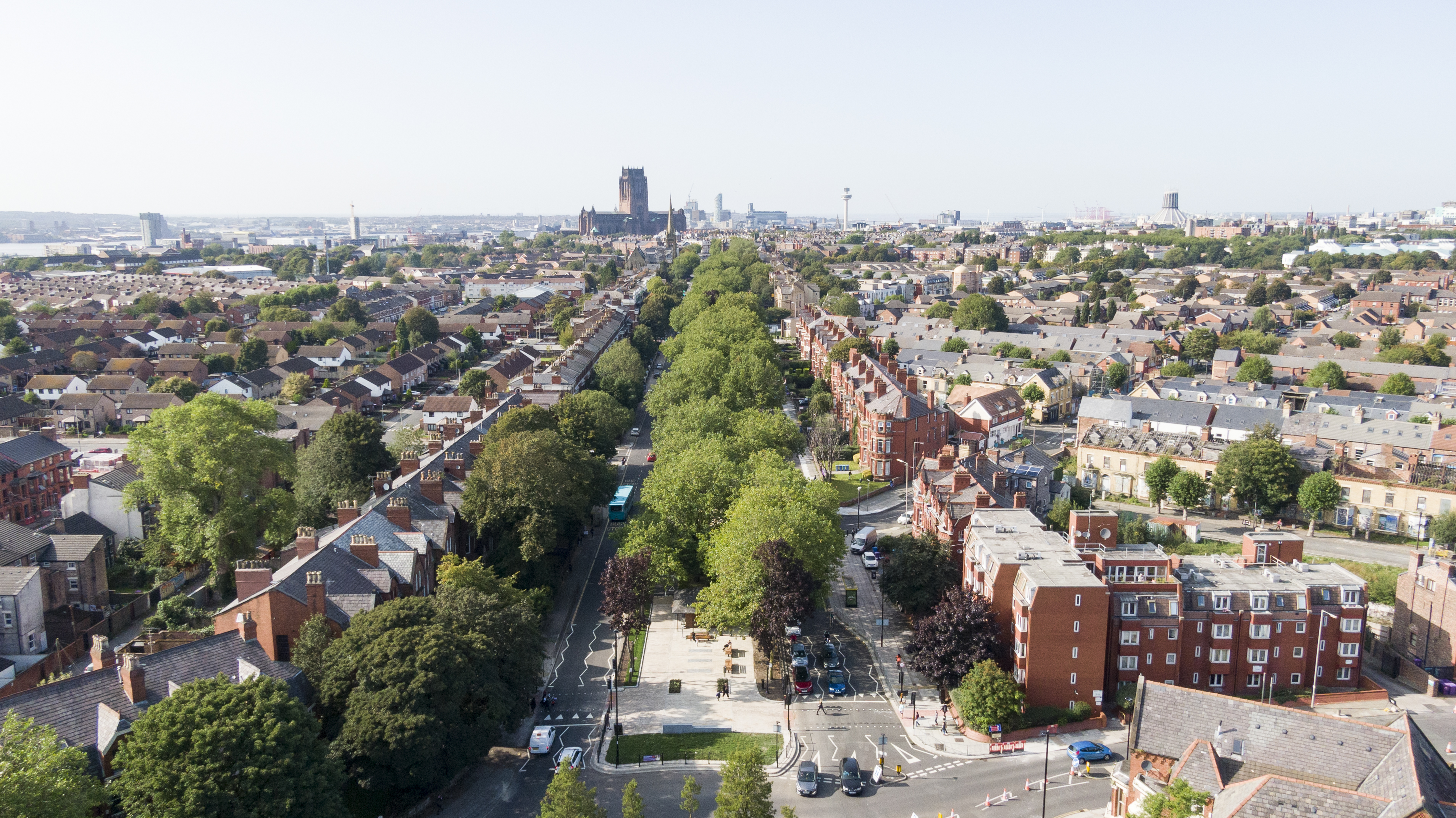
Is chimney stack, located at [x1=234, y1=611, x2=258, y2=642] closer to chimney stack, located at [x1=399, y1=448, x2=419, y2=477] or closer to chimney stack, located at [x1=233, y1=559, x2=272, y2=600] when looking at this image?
chimney stack, located at [x1=233, y1=559, x2=272, y2=600]

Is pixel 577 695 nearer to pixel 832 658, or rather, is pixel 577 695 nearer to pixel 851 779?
pixel 832 658

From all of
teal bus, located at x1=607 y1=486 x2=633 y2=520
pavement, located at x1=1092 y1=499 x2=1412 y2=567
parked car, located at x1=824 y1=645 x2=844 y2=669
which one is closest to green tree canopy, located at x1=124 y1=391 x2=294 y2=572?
teal bus, located at x1=607 y1=486 x2=633 y2=520

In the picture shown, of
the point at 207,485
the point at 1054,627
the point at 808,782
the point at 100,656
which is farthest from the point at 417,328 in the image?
the point at 808,782

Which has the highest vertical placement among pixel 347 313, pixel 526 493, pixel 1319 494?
pixel 347 313

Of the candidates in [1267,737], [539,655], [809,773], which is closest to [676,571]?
[539,655]

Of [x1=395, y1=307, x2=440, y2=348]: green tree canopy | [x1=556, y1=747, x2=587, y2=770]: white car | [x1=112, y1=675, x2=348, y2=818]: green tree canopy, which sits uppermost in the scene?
[x1=395, y1=307, x2=440, y2=348]: green tree canopy

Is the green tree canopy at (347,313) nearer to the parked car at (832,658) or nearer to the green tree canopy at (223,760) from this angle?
the parked car at (832,658)
